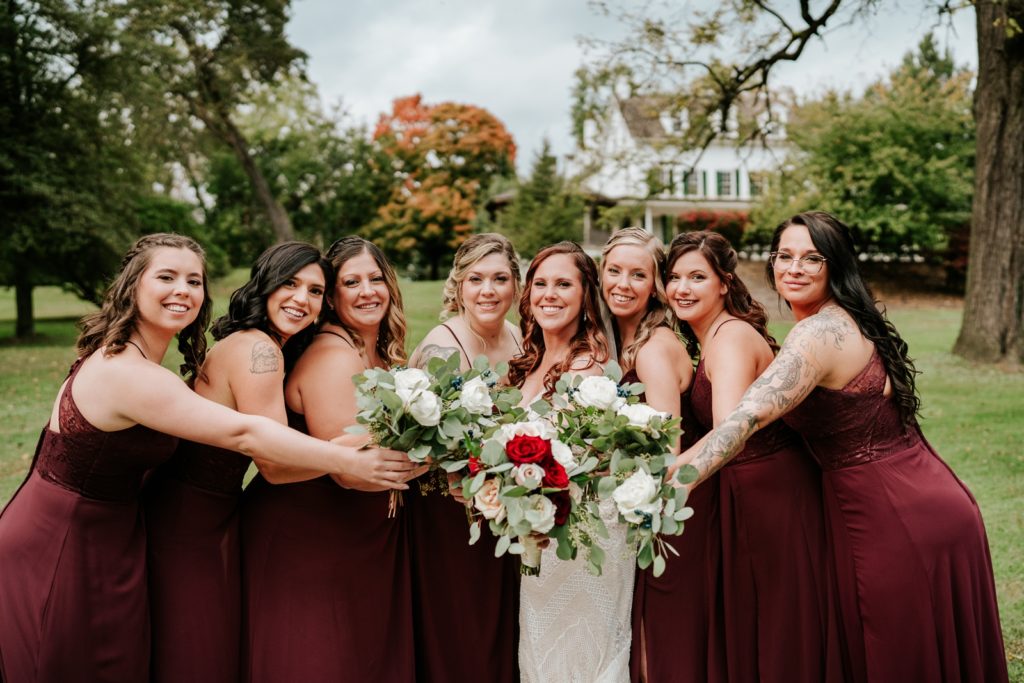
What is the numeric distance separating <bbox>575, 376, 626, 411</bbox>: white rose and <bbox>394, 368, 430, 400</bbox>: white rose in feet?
2.30

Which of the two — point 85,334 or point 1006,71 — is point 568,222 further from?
point 85,334

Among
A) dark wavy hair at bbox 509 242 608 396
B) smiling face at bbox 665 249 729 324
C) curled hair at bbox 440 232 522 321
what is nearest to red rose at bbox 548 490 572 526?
dark wavy hair at bbox 509 242 608 396

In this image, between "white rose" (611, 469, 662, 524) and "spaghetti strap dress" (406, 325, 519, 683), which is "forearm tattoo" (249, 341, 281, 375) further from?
"white rose" (611, 469, 662, 524)

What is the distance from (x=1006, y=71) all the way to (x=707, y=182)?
35485 millimetres

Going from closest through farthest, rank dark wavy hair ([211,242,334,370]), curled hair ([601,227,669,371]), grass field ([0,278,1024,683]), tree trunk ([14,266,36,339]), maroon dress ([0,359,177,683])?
maroon dress ([0,359,177,683]) → dark wavy hair ([211,242,334,370]) → curled hair ([601,227,669,371]) → grass field ([0,278,1024,683]) → tree trunk ([14,266,36,339])

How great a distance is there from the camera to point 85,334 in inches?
147

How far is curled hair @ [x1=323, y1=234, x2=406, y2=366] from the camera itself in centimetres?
467

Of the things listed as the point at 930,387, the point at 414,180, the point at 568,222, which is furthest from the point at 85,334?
the point at 414,180

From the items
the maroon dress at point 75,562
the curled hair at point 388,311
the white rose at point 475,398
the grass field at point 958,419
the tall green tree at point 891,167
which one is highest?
the tall green tree at point 891,167

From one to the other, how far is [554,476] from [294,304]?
5.83 feet

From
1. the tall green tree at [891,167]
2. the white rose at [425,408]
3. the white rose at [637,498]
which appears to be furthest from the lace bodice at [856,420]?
the tall green tree at [891,167]

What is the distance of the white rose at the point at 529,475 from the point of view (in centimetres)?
320

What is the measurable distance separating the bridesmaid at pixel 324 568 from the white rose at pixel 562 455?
1065mm

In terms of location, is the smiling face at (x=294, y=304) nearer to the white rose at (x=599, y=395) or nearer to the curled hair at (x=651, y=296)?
the white rose at (x=599, y=395)
